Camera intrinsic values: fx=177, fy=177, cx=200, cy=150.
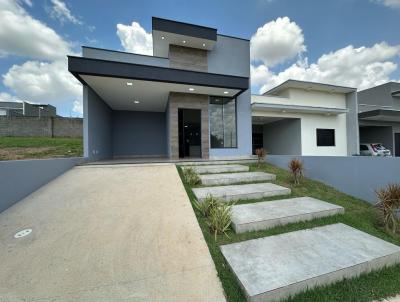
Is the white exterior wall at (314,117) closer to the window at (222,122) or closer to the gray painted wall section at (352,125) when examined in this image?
the gray painted wall section at (352,125)

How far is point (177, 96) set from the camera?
1019 cm

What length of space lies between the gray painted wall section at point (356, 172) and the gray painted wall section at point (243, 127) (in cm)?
472

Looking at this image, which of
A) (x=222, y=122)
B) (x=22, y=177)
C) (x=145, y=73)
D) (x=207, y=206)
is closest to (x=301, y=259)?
(x=207, y=206)

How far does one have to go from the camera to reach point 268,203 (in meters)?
4.46

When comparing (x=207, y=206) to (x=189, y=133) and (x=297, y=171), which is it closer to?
(x=297, y=171)

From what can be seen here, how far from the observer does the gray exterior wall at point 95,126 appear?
848 centimetres

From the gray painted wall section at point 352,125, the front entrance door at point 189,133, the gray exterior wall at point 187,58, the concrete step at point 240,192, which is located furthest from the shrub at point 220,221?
the gray painted wall section at point 352,125

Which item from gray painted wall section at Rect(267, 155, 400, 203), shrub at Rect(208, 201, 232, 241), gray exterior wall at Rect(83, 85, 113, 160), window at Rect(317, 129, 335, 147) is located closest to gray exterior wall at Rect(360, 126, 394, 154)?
window at Rect(317, 129, 335, 147)

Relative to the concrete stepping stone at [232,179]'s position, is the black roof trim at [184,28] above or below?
above

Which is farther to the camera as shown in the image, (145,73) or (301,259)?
(145,73)

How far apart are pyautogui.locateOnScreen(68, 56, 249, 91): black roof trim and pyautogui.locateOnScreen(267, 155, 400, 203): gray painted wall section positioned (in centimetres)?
537

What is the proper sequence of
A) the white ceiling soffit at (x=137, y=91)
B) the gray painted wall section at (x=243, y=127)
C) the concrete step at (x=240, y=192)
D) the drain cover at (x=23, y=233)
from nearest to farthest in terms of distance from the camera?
the drain cover at (x=23, y=233) < the concrete step at (x=240, y=192) < the white ceiling soffit at (x=137, y=91) < the gray painted wall section at (x=243, y=127)

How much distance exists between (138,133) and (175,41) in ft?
23.2

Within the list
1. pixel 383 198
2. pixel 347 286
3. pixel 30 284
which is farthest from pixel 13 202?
pixel 383 198
